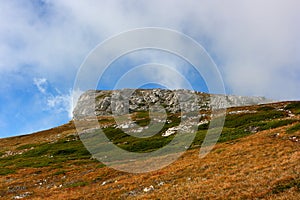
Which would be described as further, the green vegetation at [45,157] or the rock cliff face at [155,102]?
the rock cliff face at [155,102]

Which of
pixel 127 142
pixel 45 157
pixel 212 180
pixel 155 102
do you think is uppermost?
pixel 155 102

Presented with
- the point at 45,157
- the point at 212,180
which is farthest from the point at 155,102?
the point at 212,180

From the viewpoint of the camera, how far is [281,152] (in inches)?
910

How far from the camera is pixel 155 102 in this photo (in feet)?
559

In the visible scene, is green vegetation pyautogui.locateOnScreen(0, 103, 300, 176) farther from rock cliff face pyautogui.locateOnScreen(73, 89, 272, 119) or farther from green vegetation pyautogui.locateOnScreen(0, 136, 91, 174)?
rock cliff face pyautogui.locateOnScreen(73, 89, 272, 119)

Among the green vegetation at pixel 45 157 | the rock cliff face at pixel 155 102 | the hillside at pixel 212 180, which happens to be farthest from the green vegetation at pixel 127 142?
the rock cliff face at pixel 155 102

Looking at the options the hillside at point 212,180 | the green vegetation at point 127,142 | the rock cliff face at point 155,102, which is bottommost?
the hillside at point 212,180

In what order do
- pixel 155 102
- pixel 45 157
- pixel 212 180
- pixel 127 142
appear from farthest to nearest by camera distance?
pixel 155 102, pixel 127 142, pixel 45 157, pixel 212 180

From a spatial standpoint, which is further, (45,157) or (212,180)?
(45,157)

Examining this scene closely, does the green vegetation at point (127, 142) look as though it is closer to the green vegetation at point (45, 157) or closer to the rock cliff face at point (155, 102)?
the green vegetation at point (45, 157)

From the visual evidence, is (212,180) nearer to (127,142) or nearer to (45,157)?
(127,142)

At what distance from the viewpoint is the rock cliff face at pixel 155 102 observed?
15438 cm

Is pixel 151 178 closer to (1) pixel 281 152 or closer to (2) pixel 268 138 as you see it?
(1) pixel 281 152

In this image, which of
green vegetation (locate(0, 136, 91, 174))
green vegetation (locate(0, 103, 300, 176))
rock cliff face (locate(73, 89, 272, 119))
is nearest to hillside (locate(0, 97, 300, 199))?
green vegetation (locate(0, 103, 300, 176))
